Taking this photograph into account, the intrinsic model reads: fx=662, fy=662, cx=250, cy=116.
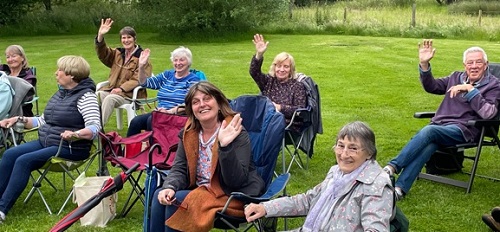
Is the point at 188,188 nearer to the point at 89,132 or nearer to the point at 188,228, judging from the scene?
the point at 188,228

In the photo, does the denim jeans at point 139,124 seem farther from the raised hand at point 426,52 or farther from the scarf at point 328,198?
A: the scarf at point 328,198

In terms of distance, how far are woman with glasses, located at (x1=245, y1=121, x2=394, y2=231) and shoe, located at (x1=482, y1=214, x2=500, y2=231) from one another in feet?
5.13

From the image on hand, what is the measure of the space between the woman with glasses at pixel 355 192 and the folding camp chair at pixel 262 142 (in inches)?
18.7

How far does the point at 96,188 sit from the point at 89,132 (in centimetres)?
43

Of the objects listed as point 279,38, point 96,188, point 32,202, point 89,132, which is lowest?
point 279,38

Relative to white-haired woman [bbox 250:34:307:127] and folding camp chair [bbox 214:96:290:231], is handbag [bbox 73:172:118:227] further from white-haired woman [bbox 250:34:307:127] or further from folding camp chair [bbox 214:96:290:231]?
white-haired woman [bbox 250:34:307:127]

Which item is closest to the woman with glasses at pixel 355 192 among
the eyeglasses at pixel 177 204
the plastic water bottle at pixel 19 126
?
the eyeglasses at pixel 177 204

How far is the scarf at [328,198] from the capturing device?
9.80 feet

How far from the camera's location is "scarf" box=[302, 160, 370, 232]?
9.80ft

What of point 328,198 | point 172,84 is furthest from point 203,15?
point 328,198

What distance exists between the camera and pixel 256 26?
2305 cm

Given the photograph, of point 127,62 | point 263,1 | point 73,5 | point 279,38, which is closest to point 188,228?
point 127,62

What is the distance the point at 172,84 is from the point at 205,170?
2462mm

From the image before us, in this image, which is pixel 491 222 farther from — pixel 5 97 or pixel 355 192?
pixel 5 97
